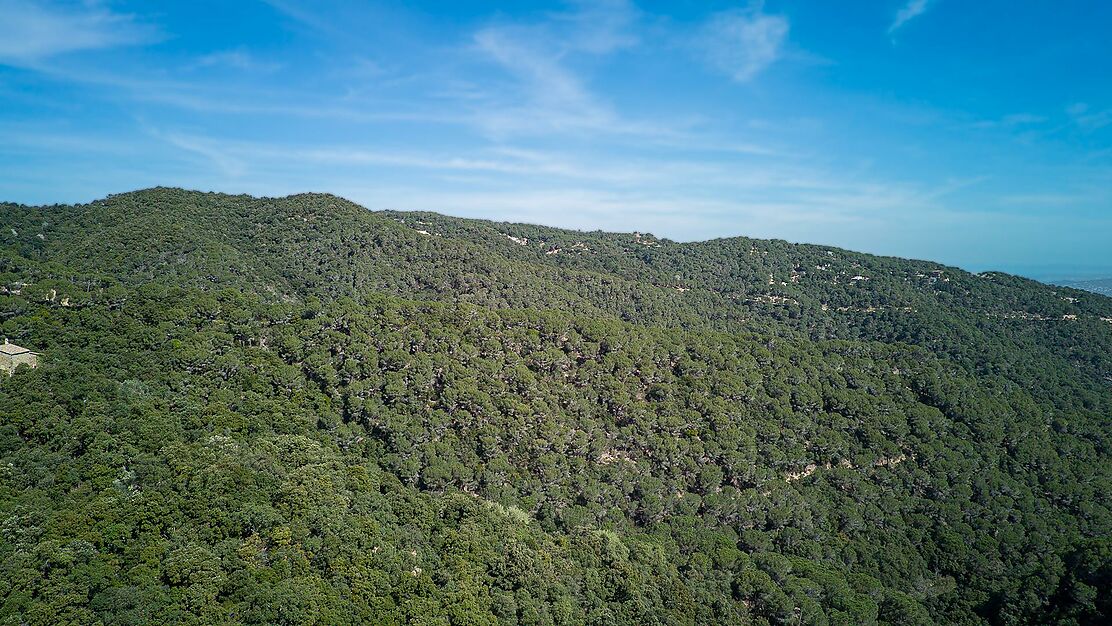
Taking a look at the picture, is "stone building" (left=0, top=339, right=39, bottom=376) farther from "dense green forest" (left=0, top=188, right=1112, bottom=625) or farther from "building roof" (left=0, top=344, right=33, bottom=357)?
"dense green forest" (left=0, top=188, right=1112, bottom=625)

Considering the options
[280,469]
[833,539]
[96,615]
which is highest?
[280,469]

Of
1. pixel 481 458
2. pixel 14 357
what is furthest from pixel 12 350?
pixel 481 458

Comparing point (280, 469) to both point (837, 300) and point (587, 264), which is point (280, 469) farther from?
point (837, 300)

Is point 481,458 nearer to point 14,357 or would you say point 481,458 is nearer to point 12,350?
point 14,357

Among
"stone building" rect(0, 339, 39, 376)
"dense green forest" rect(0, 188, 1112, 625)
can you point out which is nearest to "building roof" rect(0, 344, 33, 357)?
"stone building" rect(0, 339, 39, 376)

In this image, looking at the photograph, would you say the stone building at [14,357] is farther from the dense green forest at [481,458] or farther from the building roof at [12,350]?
the dense green forest at [481,458]

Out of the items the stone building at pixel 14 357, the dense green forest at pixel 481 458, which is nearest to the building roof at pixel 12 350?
the stone building at pixel 14 357

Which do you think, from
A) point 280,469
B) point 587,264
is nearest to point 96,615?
point 280,469
